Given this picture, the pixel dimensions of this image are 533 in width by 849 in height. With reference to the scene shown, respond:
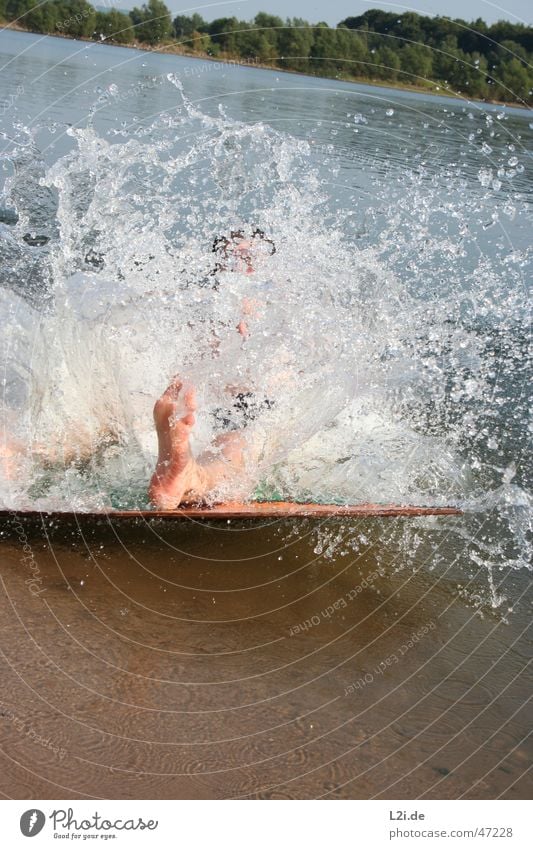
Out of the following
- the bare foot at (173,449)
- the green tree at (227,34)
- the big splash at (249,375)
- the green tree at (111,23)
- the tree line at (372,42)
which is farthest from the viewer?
the green tree at (111,23)

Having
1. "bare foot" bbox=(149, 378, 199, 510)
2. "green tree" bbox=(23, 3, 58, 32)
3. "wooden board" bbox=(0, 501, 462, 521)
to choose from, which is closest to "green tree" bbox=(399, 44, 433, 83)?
"green tree" bbox=(23, 3, 58, 32)

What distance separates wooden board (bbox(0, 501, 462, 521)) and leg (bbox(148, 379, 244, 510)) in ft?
0.30

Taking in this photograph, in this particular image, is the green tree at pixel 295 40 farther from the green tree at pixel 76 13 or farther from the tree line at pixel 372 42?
the green tree at pixel 76 13

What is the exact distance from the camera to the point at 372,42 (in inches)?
460

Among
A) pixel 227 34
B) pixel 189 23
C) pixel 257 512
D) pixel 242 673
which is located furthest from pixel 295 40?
pixel 242 673

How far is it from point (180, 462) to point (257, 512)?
54 cm

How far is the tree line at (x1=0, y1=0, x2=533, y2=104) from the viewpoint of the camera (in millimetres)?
9930

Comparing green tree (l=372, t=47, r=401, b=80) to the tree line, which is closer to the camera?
the tree line

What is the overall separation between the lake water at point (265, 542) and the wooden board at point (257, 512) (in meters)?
0.06

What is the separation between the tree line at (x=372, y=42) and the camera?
9930 mm

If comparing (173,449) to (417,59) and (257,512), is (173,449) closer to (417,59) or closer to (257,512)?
(257,512)

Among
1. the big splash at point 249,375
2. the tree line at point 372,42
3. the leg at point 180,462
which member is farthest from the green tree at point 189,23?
the leg at point 180,462

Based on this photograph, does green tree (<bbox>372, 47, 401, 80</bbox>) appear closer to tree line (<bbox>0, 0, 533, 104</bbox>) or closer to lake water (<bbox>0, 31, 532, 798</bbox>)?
tree line (<bbox>0, 0, 533, 104</bbox>)

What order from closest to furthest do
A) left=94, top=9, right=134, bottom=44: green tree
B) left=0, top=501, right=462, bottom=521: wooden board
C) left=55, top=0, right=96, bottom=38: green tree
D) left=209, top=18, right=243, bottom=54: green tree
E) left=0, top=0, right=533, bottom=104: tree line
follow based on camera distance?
left=0, top=501, right=462, bottom=521: wooden board
left=0, top=0, right=533, bottom=104: tree line
left=209, top=18, right=243, bottom=54: green tree
left=55, top=0, right=96, bottom=38: green tree
left=94, top=9, right=134, bottom=44: green tree
